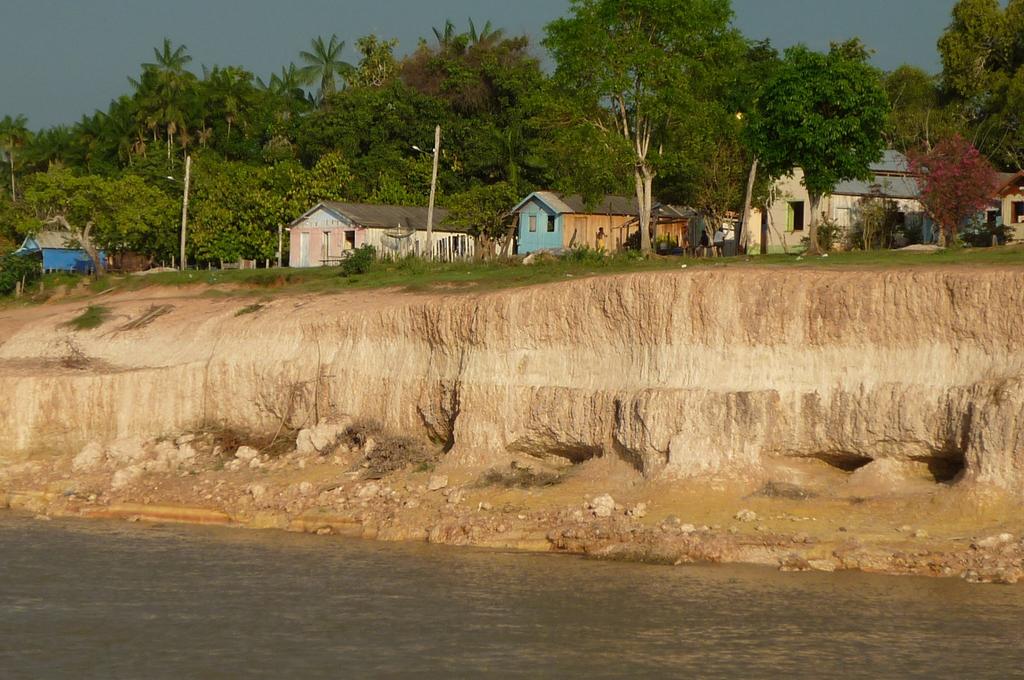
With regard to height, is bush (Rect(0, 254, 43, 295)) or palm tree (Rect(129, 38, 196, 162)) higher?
palm tree (Rect(129, 38, 196, 162))

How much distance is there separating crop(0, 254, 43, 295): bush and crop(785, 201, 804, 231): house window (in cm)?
2638

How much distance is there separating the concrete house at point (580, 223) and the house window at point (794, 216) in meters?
4.83

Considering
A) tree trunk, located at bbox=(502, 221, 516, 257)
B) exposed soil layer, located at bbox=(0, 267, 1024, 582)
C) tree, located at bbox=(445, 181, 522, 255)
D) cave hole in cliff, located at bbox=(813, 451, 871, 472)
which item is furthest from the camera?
tree, located at bbox=(445, 181, 522, 255)

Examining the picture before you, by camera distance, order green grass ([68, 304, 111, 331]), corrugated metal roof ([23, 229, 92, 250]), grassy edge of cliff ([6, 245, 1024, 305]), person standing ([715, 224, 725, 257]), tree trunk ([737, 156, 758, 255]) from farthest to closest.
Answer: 1. corrugated metal roof ([23, 229, 92, 250])
2. person standing ([715, 224, 725, 257])
3. tree trunk ([737, 156, 758, 255])
4. green grass ([68, 304, 111, 331])
5. grassy edge of cliff ([6, 245, 1024, 305])

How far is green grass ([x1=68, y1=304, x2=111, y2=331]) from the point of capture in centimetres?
3447

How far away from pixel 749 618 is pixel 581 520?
196 inches

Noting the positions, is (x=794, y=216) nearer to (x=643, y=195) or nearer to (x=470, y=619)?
(x=643, y=195)

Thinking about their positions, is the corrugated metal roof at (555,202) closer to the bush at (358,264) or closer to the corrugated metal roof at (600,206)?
the corrugated metal roof at (600,206)

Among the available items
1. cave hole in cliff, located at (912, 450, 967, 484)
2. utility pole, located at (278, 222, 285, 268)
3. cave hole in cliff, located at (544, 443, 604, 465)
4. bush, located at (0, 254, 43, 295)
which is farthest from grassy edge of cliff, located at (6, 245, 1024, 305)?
utility pole, located at (278, 222, 285, 268)

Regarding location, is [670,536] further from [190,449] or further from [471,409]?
[190,449]

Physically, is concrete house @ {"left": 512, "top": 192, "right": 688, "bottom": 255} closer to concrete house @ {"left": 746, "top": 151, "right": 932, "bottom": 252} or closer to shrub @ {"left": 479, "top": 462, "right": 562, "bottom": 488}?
concrete house @ {"left": 746, "top": 151, "right": 932, "bottom": 252}

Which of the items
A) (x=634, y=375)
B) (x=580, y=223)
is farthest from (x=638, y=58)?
(x=634, y=375)

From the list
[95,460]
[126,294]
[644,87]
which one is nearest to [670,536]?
[95,460]

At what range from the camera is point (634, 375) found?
79.1 feet
